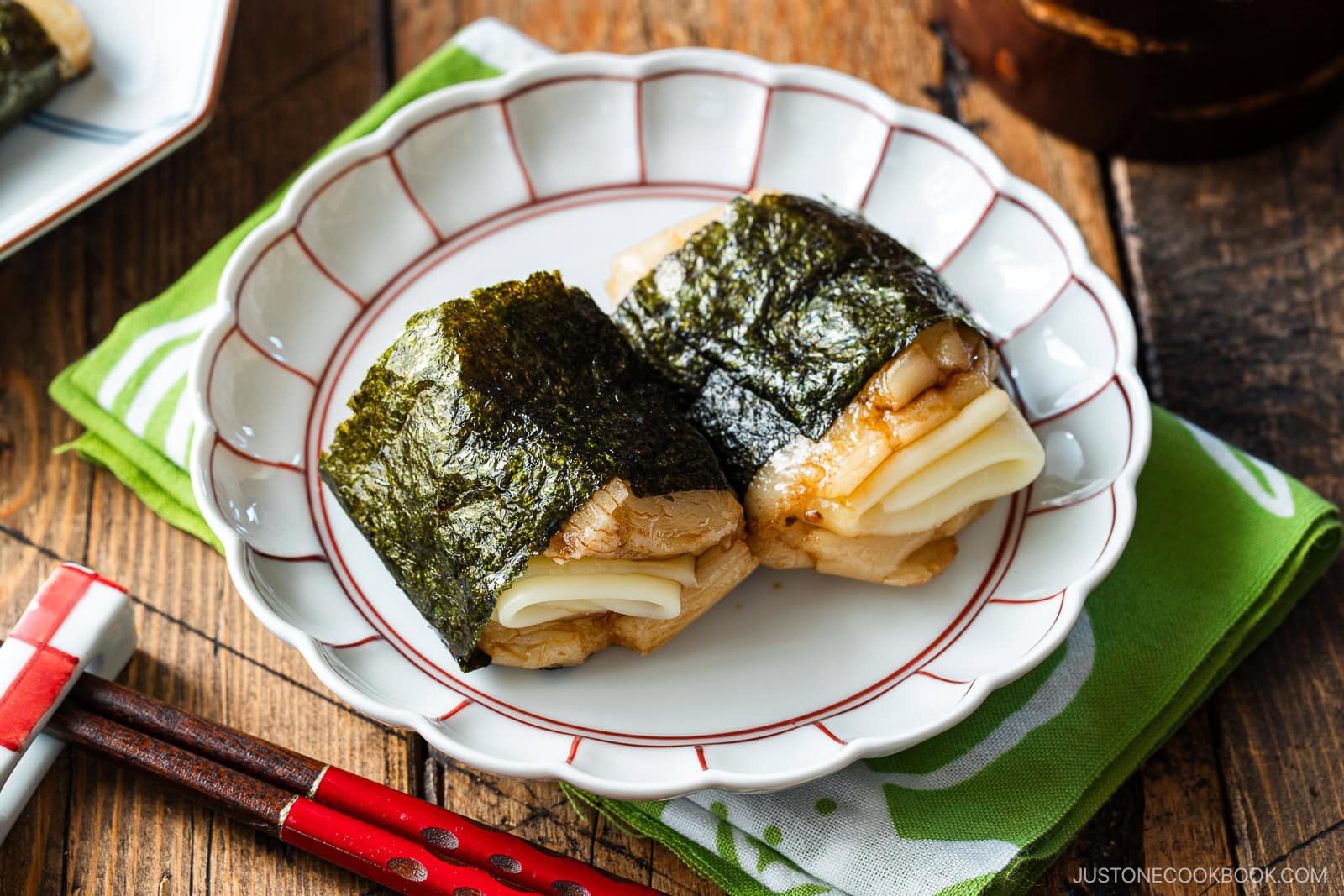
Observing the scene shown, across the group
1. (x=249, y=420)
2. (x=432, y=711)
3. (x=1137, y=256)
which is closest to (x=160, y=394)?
(x=249, y=420)

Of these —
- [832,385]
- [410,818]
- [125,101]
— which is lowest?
[410,818]

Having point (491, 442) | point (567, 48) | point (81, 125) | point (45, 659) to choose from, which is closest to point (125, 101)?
point (81, 125)

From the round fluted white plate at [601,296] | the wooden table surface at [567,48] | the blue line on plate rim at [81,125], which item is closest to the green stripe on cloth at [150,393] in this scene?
the wooden table surface at [567,48]

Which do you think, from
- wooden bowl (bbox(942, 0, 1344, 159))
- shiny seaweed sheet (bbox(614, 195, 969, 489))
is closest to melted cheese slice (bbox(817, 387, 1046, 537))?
shiny seaweed sheet (bbox(614, 195, 969, 489))

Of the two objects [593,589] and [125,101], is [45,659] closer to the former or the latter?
[593,589]

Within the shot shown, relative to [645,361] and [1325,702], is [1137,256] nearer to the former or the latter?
[1325,702]

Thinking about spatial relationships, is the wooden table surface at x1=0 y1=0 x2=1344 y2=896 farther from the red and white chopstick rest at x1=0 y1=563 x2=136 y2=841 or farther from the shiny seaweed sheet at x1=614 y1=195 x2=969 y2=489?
the shiny seaweed sheet at x1=614 y1=195 x2=969 y2=489
